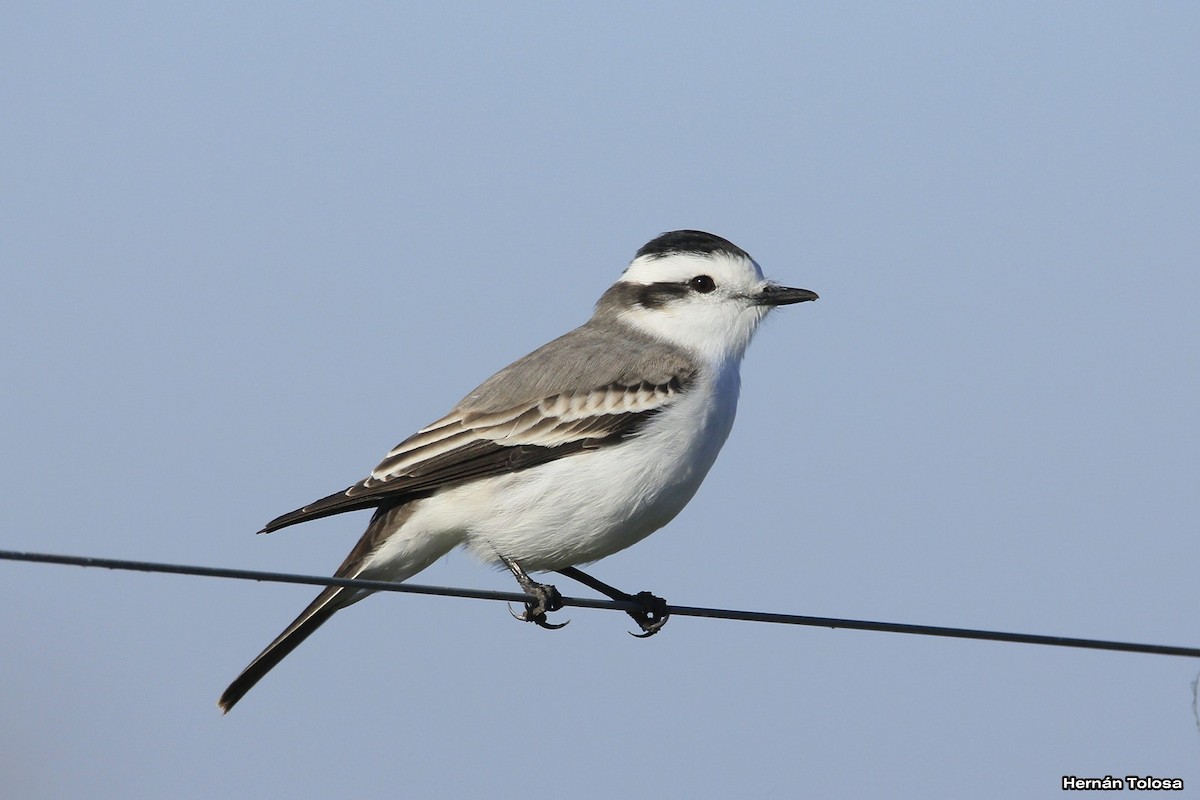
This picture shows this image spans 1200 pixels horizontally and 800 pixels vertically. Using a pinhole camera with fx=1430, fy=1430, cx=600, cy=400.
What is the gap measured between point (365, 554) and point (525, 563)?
0.95 meters

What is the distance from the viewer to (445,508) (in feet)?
27.4

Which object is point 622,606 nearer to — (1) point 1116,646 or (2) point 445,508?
(2) point 445,508

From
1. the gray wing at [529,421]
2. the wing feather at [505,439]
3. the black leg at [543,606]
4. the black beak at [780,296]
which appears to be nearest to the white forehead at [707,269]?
the black beak at [780,296]

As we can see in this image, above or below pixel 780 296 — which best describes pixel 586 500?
below

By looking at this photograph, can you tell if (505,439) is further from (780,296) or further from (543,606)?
(780,296)

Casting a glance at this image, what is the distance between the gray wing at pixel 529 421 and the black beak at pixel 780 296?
93cm

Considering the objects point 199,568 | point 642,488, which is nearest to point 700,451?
point 642,488

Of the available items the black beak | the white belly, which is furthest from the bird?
the black beak

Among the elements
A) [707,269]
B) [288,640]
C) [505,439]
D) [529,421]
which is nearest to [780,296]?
[707,269]

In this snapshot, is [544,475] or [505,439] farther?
[505,439]

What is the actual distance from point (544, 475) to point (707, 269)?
2274mm

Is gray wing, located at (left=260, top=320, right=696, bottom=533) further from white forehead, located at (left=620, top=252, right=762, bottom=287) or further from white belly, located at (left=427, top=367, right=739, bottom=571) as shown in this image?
white forehead, located at (left=620, top=252, right=762, bottom=287)

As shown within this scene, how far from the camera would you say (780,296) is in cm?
975

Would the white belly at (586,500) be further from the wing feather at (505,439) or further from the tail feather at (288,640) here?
the tail feather at (288,640)
